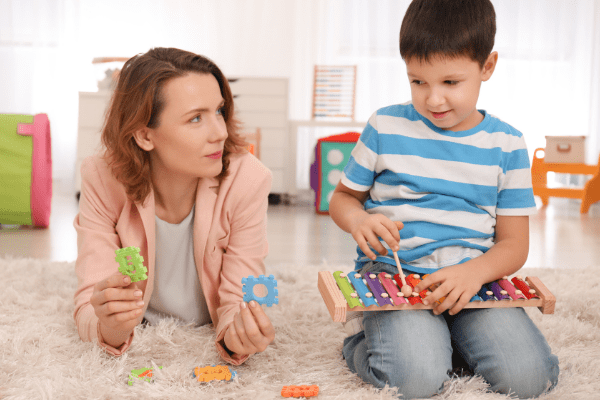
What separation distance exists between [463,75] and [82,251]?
2.49ft

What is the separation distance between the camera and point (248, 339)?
0.86 meters

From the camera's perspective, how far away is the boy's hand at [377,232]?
86cm

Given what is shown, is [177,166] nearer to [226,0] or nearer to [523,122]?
[226,0]

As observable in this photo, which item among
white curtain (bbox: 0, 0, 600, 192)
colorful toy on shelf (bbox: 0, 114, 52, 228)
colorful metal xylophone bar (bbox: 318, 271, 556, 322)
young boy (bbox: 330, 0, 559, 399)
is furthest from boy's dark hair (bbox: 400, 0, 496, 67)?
white curtain (bbox: 0, 0, 600, 192)

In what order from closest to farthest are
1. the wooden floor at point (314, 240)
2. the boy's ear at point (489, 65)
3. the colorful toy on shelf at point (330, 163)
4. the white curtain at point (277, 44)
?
1. the boy's ear at point (489, 65)
2. the wooden floor at point (314, 240)
3. the colorful toy on shelf at point (330, 163)
4. the white curtain at point (277, 44)

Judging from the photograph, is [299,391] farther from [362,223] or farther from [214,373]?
[362,223]

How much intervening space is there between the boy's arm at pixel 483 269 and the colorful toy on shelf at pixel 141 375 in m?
0.46

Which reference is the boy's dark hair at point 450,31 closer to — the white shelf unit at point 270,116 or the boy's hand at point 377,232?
the boy's hand at point 377,232

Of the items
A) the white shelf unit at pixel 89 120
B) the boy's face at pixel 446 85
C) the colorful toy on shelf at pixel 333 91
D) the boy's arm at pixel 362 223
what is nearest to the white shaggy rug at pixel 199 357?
the boy's arm at pixel 362 223

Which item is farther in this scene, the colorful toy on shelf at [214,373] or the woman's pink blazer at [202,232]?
the woman's pink blazer at [202,232]

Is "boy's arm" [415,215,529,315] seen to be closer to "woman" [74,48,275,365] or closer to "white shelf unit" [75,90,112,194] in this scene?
"woman" [74,48,275,365]

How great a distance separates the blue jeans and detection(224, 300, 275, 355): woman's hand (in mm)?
183

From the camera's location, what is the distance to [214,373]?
2.91 ft

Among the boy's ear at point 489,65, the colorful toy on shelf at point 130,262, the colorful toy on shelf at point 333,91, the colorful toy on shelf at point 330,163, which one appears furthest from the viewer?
the colorful toy on shelf at point 333,91
